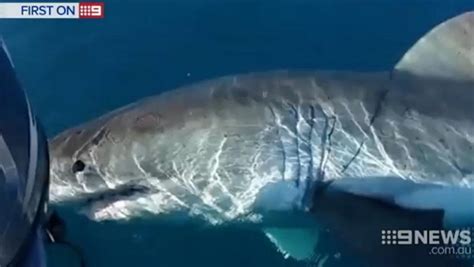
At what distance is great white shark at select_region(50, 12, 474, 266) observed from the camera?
3.70 m

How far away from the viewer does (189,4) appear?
3.74m

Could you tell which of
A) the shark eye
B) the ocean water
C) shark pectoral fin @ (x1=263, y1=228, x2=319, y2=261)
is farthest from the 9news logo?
shark pectoral fin @ (x1=263, y1=228, x2=319, y2=261)

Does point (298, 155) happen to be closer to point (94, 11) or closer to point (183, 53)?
point (183, 53)

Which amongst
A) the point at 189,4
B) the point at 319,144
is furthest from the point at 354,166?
the point at 189,4

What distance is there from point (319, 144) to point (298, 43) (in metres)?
0.29

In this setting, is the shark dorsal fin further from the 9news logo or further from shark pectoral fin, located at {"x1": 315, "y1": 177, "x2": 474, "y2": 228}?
the 9news logo

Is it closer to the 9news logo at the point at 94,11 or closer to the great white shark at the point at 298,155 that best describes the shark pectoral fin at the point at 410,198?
the great white shark at the point at 298,155

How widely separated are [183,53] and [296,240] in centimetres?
61

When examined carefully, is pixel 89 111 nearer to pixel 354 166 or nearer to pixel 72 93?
pixel 72 93

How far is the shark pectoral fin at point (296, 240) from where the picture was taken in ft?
12.1

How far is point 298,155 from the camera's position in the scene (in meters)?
3.69

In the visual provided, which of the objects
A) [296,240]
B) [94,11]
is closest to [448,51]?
[296,240]

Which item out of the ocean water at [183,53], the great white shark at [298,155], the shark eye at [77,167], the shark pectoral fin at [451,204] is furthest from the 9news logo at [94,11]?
the shark pectoral fin at [451,204]

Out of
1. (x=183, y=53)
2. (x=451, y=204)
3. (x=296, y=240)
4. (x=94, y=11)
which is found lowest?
(x=296, y=240)
